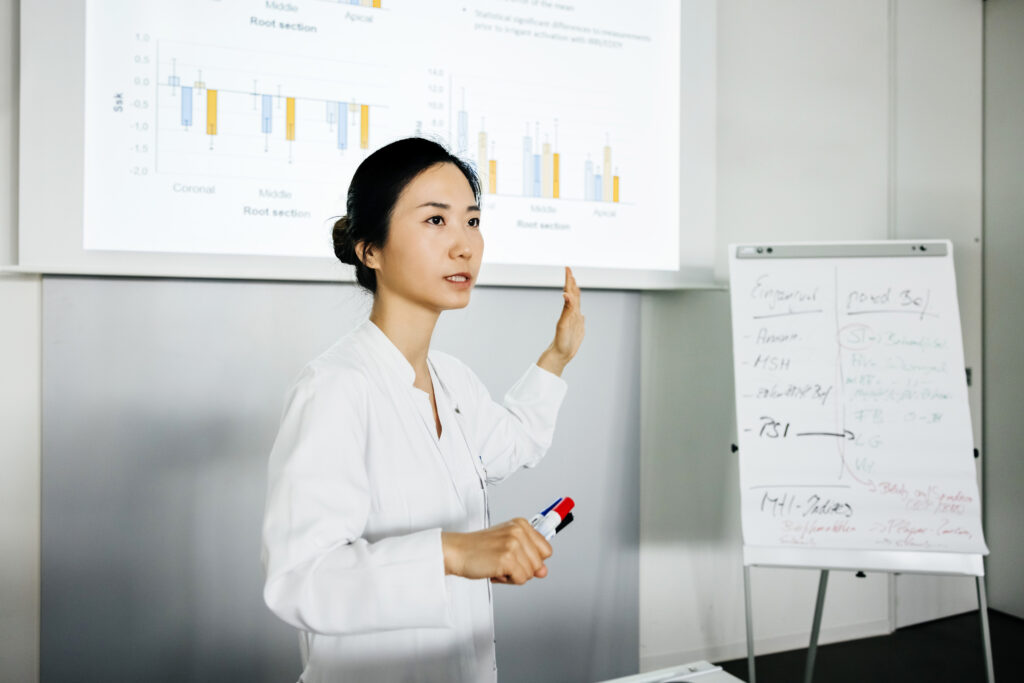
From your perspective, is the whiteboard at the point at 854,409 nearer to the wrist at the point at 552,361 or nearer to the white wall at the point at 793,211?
the white wall at the point at 793,211

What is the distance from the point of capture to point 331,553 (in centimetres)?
88

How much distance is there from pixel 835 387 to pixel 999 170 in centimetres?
187

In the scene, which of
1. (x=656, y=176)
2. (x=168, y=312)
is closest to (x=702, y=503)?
(x=656, y=176)

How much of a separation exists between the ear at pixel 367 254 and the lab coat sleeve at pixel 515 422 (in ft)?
1.21

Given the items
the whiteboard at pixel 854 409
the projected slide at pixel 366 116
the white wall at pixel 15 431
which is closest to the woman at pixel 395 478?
the projected slide at pixel 366 116

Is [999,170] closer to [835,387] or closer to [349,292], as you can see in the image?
[835,387]

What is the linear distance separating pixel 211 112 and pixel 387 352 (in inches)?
45.5

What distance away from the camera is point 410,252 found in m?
1.13

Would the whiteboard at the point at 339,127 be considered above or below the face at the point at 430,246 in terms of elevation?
above

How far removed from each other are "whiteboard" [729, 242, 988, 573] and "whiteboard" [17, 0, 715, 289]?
1.40ft

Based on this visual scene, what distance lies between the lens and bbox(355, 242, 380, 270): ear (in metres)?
1.18

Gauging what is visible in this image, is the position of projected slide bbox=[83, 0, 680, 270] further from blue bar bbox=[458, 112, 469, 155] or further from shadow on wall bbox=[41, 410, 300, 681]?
shadow on wall bbox=[41, 410, 300, 681]

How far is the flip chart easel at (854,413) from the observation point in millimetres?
1954

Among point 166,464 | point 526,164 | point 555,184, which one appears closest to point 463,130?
point 526,164
